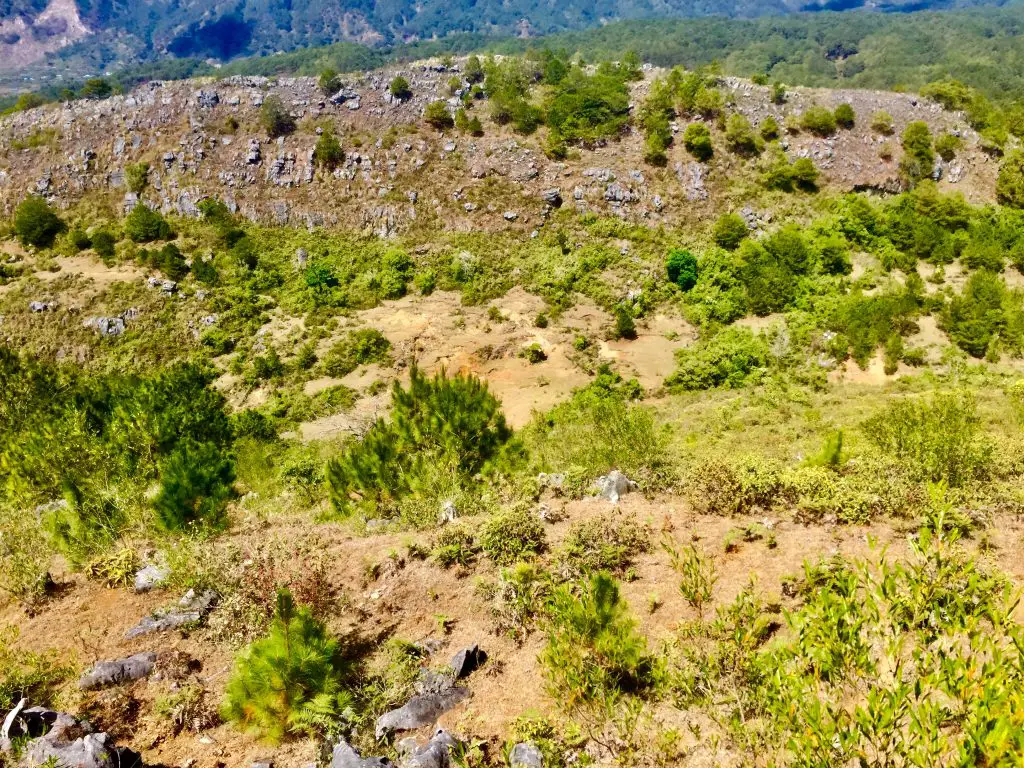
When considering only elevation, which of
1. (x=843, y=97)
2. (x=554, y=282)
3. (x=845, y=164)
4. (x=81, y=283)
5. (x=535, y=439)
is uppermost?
(x=843, y=97)

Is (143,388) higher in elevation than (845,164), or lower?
lower

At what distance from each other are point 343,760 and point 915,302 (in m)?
32.1

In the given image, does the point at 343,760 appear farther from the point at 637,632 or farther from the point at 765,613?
the point at 765,613

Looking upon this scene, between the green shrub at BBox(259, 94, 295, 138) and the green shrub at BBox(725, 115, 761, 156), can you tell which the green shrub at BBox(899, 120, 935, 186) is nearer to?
the green shrub at BBox(725, 115, 761, 156)

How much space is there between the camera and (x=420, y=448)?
1246 cm

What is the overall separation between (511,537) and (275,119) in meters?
43.2

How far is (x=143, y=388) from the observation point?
688 inches

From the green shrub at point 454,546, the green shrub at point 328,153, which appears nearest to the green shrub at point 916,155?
the green shrub at point 328,153

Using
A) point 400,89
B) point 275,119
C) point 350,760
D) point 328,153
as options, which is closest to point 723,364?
point 350,760

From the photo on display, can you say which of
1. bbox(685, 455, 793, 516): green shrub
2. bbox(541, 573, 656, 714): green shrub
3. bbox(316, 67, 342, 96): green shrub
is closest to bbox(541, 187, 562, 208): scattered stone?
bbox(316, 67, 342, 96): green shrub

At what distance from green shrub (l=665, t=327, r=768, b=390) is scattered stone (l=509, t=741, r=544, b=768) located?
23.4 metres

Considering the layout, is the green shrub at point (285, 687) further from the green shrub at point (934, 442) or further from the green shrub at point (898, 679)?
the green shrub at point (934, 442)

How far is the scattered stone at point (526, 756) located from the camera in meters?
5.22

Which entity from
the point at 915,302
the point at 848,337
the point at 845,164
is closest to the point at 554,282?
the point at 848,337
